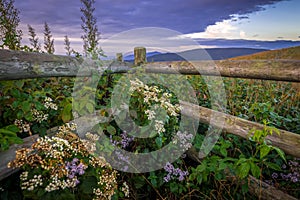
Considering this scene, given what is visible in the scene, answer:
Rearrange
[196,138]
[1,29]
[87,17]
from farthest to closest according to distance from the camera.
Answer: [87,17] → [1,29] → [196,138]

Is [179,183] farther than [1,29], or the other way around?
[1,29]

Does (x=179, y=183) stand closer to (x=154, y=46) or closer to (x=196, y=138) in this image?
(x=196, y=138)

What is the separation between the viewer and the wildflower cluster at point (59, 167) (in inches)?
49.6

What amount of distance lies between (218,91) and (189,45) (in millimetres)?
1303

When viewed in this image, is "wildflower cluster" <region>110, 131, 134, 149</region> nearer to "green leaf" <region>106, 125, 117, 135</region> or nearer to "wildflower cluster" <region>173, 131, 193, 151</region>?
"green leaf" <region>106, 125, 117, 135</region>

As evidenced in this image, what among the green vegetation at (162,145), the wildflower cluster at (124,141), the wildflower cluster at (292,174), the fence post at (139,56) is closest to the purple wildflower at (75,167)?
the green vegetation at (162,145)

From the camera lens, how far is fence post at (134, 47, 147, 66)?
3412 millimetres

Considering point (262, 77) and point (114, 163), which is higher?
point (262, 77)

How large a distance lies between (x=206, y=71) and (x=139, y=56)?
1.52m

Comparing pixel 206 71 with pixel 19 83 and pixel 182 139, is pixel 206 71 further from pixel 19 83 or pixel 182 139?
pixel 19 83

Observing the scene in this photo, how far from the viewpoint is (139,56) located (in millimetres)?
3465

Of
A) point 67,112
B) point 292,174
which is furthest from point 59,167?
point 292,174

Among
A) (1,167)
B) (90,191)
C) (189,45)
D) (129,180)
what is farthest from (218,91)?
(1,167)

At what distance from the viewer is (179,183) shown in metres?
2.07
